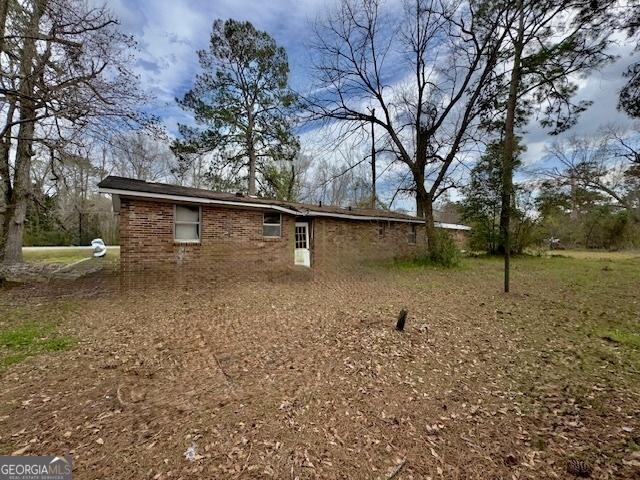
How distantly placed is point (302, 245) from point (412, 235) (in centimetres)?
903

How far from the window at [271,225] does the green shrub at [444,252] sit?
7.90 m

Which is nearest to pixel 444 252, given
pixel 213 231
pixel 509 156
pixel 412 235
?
pixel 509 156

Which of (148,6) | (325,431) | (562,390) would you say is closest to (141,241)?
(148,6)

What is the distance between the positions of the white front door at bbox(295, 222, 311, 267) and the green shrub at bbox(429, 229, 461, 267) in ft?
20.7

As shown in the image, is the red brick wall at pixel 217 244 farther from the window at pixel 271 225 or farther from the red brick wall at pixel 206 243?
the window at pixel 271 225

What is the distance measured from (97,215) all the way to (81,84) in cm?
2431

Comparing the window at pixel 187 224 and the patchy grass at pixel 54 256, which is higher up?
the window at pixel 187 224

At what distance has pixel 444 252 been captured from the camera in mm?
13523

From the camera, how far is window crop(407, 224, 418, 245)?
18.8m

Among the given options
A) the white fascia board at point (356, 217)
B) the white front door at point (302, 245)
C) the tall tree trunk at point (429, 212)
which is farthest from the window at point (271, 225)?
the tall tree trunk at point (429, 212)

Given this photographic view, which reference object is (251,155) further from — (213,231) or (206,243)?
(206,243)

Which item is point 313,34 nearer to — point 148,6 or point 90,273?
point 148,6

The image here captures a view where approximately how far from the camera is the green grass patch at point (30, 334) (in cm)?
418

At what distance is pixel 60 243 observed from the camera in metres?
24.3
